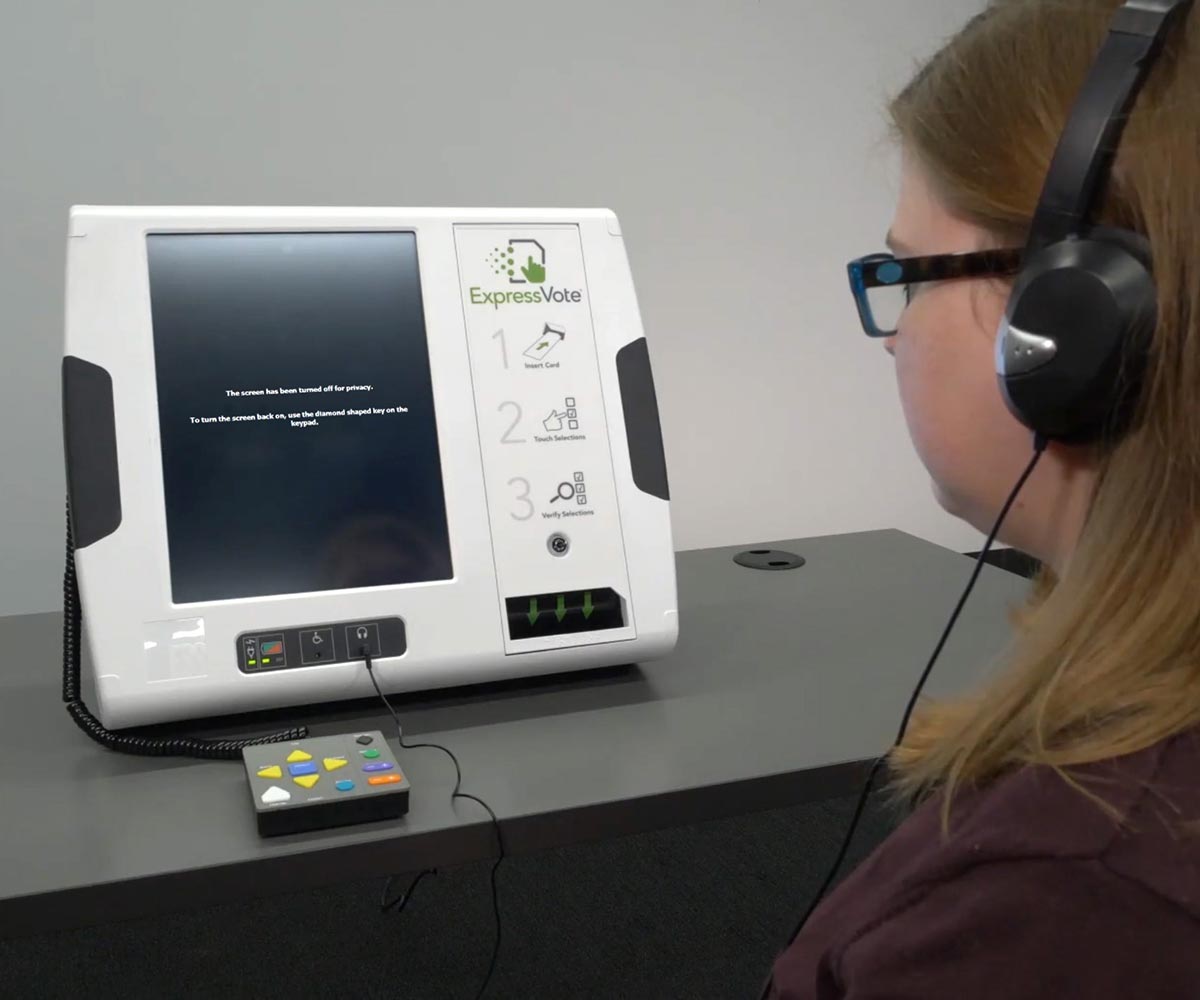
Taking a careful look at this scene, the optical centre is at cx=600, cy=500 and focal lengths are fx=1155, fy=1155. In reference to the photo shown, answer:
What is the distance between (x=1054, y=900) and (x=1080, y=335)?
26 cm

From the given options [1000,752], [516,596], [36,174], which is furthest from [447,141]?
[1000,752]

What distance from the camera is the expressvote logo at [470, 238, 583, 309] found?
1067 millimetres

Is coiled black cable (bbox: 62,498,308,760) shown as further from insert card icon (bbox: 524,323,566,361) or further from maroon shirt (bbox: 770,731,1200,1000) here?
maroon shirt (bbox: 770,731,1200,1000)

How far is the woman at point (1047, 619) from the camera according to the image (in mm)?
438

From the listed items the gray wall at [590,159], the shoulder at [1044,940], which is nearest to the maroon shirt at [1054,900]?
the shoulder at [1044,940]

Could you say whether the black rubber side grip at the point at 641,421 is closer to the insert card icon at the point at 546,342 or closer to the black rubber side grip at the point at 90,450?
the insert card icon at the point at 546,342

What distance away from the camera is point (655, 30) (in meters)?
1.72

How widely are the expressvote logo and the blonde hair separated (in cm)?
51

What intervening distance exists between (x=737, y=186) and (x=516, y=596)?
1.03m

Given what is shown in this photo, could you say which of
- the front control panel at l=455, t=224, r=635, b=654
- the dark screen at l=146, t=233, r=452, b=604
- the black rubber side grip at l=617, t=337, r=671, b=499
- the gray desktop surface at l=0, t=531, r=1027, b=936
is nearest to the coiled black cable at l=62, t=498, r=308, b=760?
the gray desktop surface at l=0, t=531, r=1027, b=936

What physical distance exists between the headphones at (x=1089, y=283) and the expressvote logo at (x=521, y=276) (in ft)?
1.89

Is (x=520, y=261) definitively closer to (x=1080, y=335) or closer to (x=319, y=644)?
(x=319, y=644)

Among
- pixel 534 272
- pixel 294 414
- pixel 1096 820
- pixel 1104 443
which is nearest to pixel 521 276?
pixel 534 272

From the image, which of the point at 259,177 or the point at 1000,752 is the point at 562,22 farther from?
the point at 1000,752
